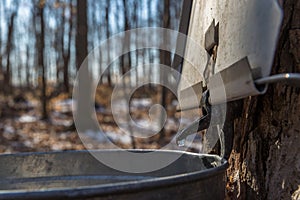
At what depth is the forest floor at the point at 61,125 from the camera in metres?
7.62

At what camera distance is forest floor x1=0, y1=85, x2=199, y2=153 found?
762 centimetres

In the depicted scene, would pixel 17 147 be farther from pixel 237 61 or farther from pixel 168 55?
pixel 237 61

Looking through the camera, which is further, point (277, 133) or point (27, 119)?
point (27, 119)

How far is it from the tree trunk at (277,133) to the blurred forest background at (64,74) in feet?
18.4

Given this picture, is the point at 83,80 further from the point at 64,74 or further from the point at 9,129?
the point at 64,74

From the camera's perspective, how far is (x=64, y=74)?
15477mm

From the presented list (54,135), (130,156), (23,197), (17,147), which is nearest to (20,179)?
(130,156)

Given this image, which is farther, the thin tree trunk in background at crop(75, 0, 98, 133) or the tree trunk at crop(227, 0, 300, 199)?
the thin tree trunk in background at crop(75, 0, 98, 133)

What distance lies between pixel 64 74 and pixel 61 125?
19.0 feet

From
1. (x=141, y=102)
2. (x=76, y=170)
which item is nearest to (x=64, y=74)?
(x=141, y=102)

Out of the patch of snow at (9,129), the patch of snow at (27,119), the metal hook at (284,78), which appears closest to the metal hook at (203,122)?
the metal hook at (284,78)

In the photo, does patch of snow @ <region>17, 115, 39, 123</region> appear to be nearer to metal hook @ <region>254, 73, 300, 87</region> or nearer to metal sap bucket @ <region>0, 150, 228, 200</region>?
metal sap bucket @ <region>0, 150, 228, 200</region>

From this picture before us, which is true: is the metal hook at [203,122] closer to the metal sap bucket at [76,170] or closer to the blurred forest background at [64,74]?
the metal sap bucket at [76,170]

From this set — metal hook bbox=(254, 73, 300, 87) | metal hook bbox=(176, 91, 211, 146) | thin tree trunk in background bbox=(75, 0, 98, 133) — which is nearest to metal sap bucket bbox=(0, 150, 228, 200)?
metal hook bbox=(176, 91, 211, 146)
